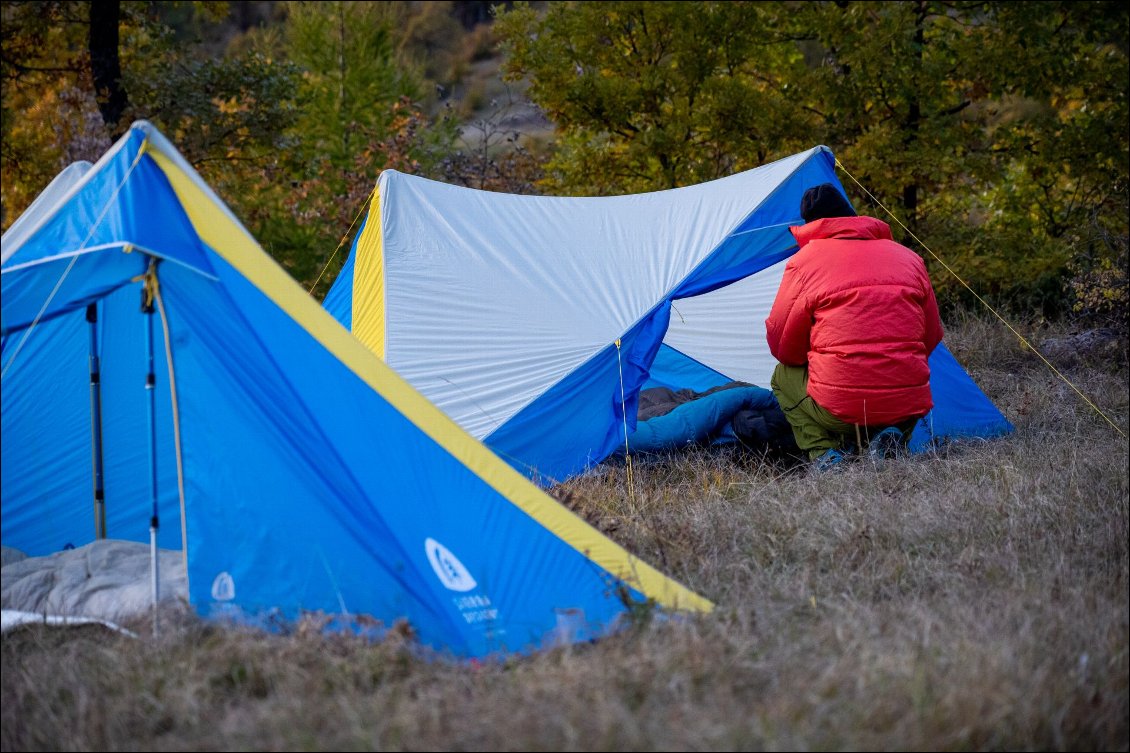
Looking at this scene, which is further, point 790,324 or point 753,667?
point 790,324

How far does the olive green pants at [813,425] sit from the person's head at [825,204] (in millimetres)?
743

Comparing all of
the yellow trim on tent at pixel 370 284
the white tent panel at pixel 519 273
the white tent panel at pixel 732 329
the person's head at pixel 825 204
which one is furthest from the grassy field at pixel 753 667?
the white tent panel at pixel 732 329

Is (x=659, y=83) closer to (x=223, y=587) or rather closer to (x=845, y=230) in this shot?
(x=845, y=230)

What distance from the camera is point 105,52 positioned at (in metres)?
10.3

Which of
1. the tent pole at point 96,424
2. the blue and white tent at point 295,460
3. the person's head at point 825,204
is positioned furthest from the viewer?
the person's head at point 825,204

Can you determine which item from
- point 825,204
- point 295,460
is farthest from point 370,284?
point 295,460

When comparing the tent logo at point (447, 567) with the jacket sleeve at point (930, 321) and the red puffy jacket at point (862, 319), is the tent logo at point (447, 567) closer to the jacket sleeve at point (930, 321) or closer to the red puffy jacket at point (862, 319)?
the red puffy jacket at point (862, 319)

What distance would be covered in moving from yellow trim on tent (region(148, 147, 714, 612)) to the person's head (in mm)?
2365

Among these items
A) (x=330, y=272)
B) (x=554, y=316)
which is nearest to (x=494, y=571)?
(x=554, y=316)

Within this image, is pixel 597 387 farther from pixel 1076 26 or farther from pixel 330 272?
pixel 330 272

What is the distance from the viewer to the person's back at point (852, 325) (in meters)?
4.57

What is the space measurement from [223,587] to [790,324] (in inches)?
113

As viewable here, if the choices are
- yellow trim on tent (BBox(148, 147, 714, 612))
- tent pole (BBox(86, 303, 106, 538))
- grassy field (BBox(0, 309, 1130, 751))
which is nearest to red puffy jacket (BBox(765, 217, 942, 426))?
grassy field (BBox(0, 309, 1130, 751))

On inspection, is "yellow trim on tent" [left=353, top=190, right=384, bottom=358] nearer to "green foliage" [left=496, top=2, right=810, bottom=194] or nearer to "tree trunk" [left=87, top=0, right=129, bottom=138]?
"green foliage" [left=496, top=2, right=810, bottom=194]
